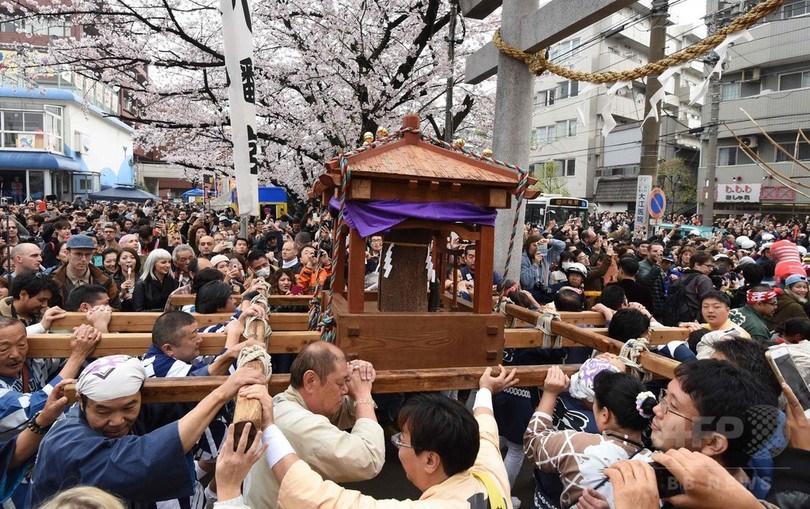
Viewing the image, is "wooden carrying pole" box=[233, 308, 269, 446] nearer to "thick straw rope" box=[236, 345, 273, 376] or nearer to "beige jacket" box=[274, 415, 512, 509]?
"thick straw rope" box=[236, 345, 273, 376]

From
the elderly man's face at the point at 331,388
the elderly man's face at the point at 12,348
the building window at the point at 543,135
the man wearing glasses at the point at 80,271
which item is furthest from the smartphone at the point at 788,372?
the building window at the point at 543,135

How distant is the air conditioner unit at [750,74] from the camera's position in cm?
2716

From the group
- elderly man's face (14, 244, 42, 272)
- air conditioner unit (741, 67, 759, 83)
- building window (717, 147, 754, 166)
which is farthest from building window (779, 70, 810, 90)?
elderly man's face (14, 244, 42, 272)

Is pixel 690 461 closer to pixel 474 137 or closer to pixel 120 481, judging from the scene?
pixel 120 481

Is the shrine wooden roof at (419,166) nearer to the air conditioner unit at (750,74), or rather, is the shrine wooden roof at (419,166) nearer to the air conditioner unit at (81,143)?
the air conditioner unit at (750,74)

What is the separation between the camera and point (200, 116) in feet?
45.0

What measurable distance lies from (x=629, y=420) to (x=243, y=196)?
4851mm

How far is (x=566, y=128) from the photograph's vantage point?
3994cm

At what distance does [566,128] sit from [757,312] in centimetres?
3788

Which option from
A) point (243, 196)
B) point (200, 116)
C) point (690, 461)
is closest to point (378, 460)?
point (690, 461)

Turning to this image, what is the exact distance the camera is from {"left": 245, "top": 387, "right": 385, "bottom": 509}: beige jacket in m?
1.97

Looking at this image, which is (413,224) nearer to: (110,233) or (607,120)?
(607,120)

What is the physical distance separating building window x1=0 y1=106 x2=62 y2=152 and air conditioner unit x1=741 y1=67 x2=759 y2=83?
41694 mm

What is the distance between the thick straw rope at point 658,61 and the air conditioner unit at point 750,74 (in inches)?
1104
